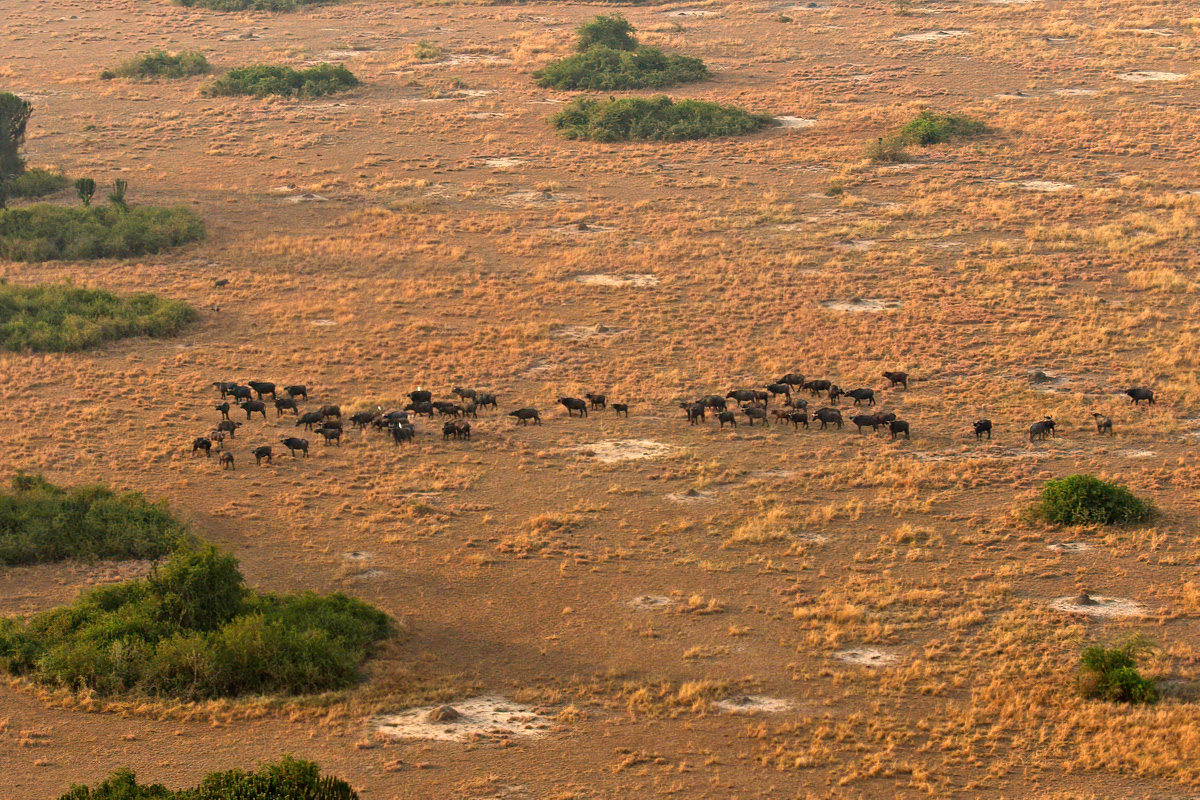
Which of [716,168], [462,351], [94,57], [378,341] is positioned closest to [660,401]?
[462,351]

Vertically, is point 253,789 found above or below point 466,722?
above

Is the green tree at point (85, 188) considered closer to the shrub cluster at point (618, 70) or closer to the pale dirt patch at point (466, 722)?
the shrub cluster at point (618, 70)

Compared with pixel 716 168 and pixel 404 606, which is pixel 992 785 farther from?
pixel 716 168

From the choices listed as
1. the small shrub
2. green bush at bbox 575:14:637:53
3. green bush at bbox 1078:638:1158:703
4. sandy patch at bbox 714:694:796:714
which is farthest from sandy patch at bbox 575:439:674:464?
green bush at bbox 575:14:637:53

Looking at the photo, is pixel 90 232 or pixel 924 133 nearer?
pixel 90 232

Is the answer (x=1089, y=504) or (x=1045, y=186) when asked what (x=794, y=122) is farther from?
(x=1089, y=504)

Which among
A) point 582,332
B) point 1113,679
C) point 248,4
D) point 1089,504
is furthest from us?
point 248,4

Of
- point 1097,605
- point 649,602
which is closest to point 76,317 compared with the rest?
point 649,602

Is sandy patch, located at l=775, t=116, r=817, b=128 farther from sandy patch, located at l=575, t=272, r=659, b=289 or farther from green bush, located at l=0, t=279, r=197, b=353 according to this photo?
green bush, located at l=0, t=279, r=197, b=353
